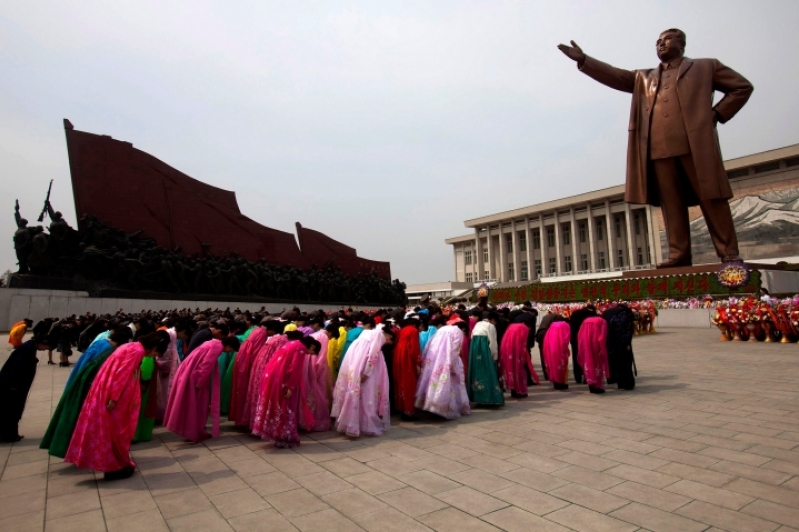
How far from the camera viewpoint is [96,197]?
16.0m

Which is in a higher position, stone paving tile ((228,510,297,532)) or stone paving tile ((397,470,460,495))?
stone paving tile ((228,510,297,532))

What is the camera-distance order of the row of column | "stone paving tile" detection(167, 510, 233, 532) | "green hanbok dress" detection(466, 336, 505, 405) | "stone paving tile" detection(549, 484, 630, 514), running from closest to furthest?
"stone paving tile" detection(167, 510, 233, 532), "stone paving tile" detection(549, 484, 630, 514), "green hanbok dress" detection(466, 336, 505, 405), the row of column

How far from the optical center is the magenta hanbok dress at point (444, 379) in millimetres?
4512

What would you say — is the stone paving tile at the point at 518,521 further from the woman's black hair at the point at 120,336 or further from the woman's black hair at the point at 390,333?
the woman's black hair at the point at 120,336

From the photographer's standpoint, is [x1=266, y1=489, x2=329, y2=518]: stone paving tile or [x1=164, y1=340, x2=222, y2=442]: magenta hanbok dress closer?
[x1=266, y1=489, x2=329, y2=518]: stone paving tile

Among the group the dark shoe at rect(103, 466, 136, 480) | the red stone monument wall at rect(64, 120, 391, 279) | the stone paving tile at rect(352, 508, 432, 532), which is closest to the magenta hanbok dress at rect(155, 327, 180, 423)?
the dark shoe at rect(103, 466, 136, 480)

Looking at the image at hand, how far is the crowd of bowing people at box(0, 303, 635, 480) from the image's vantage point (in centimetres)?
312

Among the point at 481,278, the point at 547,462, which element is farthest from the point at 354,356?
the point at 481,278

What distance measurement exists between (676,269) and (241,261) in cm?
1619

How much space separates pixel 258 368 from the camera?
422 centimetres

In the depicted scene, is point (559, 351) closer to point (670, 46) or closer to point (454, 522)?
point (454, 522)

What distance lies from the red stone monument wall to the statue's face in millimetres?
16848

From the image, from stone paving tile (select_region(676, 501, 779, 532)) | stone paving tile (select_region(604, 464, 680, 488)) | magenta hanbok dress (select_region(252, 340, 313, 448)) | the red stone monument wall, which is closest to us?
stone paving tile (select_region(676, 501, 779, 532))

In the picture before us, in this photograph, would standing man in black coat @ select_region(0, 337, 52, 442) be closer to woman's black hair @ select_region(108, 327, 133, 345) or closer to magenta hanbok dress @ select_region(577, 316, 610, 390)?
woman's black hair @ select_region(108, 327, 133, 345)
